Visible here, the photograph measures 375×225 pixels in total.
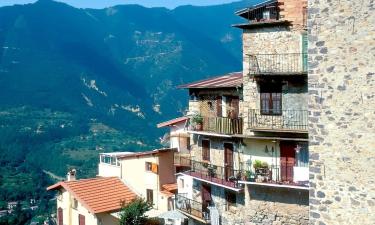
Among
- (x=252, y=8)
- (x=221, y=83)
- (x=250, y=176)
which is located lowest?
(x=250, y=176)

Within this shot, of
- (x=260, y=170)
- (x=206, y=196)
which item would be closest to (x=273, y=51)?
(x=260, y=170)

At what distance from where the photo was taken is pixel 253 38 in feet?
83.4

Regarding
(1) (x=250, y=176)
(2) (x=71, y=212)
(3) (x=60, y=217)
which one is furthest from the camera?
(3) (x=60, y=217)

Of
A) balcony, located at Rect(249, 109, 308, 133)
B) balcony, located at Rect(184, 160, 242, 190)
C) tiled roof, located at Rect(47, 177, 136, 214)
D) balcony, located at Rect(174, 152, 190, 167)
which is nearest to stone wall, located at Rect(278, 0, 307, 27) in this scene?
balcony, located at Rect(249, 109, 308, 133)

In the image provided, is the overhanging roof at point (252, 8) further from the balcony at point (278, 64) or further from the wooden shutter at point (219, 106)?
the wooden shutter at point (219, 106)

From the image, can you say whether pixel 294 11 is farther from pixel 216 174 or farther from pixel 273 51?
pixel 216 174

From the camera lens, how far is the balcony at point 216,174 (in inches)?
1069

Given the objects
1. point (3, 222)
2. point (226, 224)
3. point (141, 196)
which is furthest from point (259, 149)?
point (3, 222)

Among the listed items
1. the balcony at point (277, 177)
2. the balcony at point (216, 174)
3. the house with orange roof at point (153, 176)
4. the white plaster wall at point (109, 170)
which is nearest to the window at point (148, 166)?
the house with orange roof at point (153, 176)

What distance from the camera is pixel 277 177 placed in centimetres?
2475

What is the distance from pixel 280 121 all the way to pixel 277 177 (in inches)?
97.8

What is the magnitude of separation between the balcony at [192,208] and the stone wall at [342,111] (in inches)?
673

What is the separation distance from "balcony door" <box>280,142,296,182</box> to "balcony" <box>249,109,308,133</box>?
2.95ft

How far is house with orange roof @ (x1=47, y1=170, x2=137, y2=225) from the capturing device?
37.4 metres
